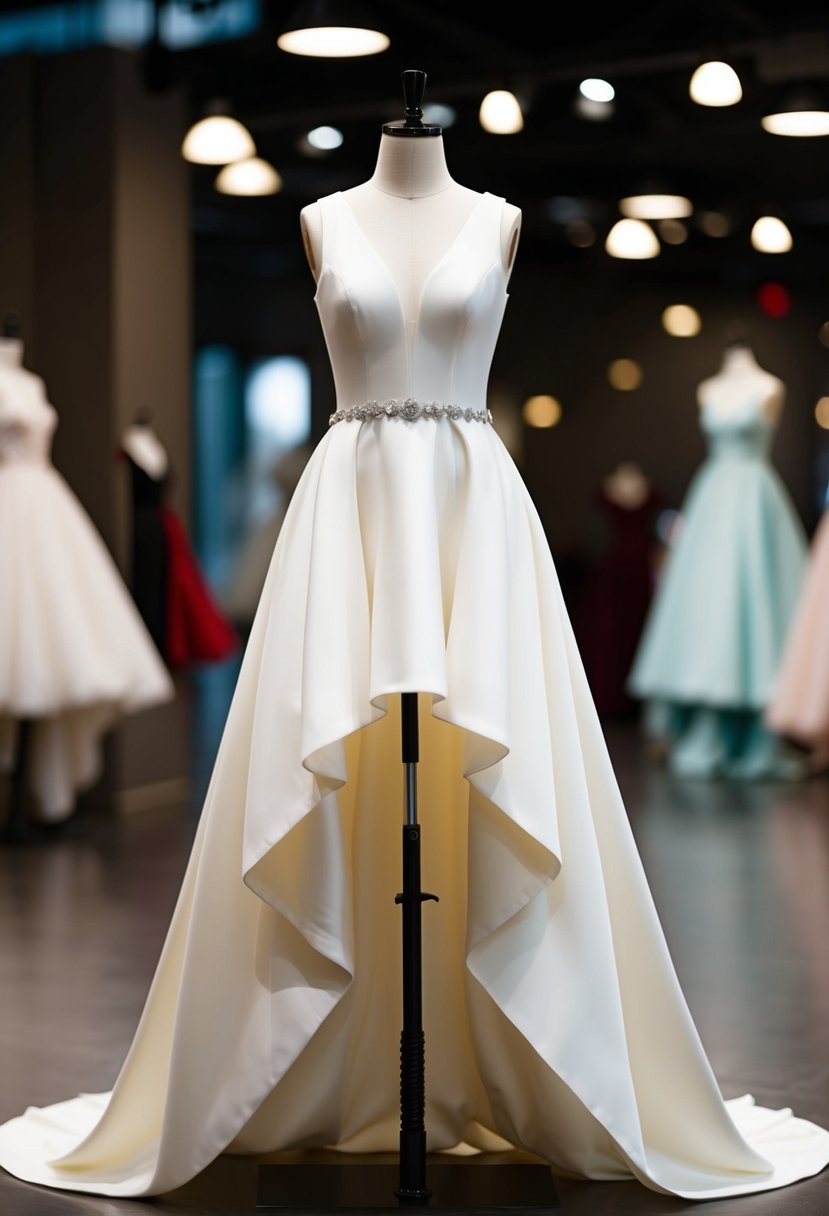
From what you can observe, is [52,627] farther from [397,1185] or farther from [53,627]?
[397,1185]

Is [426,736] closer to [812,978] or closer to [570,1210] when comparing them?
[570,1210]

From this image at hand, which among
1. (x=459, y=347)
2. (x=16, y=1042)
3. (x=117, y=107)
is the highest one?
(x=117, y=107)

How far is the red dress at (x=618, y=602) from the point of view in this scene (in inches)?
399

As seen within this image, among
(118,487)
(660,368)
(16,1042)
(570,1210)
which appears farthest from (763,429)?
(570,1210)

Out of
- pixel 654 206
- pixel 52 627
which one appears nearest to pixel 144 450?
pixel 52 627

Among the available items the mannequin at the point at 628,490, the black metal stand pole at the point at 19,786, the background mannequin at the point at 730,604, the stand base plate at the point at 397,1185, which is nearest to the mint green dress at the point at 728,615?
the background mannequin at the point at 730,604

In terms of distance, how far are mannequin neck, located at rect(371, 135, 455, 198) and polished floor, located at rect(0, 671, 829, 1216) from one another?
158cm

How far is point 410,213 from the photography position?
2684mm

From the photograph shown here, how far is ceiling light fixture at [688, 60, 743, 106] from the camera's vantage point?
5.43 metres

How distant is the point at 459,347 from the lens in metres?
2.65

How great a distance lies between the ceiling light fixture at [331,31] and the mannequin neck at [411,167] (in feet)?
8.51

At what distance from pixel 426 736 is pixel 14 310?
4378mm

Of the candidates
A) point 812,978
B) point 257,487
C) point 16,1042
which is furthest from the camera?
point 257,487

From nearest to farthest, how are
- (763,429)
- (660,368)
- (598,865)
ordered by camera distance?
(598,865), (763,429), (660,368)
